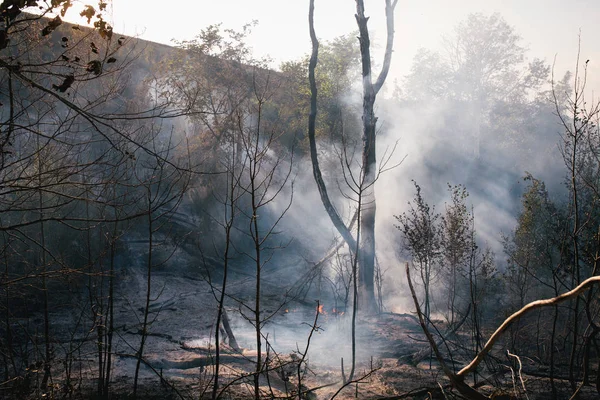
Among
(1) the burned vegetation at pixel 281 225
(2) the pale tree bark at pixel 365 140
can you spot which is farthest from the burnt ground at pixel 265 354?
(2) the pale tree bark at pixel 365 140

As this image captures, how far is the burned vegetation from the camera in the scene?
4331 mm

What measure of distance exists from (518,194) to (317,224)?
48.6 ft

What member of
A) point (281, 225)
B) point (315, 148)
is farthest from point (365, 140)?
point (281, 225)

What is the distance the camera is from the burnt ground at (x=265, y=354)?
22.9ft

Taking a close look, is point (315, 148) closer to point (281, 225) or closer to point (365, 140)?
point (365, 140)

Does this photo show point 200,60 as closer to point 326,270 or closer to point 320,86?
point 320,86

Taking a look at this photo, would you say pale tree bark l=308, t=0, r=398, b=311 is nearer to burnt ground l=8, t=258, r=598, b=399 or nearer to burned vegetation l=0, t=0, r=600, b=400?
burned vegetation l=0, t=0, r=600, b=400

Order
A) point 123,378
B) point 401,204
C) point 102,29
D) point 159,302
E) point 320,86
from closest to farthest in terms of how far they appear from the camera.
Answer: point 102,29 < point 123,378 < point 159,302 < point 320,86 < point 401,204

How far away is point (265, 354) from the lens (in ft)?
32.1

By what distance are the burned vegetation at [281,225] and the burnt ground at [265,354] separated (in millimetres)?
90

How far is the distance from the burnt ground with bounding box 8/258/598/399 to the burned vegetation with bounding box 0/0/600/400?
3.5 inches

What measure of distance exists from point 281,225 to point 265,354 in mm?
13951

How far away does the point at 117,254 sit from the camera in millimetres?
16109

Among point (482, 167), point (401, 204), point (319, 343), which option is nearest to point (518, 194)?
point (482, 167)
